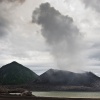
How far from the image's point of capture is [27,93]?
107 metres
